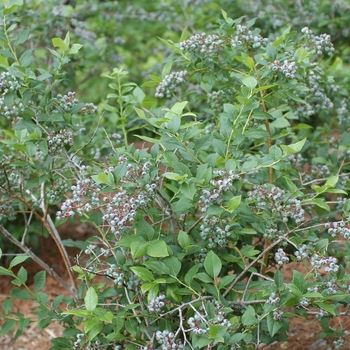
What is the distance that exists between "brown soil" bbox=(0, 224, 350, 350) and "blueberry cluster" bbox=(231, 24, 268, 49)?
51.1 inches

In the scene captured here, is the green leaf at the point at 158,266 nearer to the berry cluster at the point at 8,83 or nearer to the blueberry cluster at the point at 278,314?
the blueberry cluster at the point at 278,314

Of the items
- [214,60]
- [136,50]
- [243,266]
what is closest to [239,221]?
[243,266]

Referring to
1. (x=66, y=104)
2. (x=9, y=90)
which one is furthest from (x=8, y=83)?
(x=66, y=104)

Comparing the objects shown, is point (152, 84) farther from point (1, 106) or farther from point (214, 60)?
point (1, 106)

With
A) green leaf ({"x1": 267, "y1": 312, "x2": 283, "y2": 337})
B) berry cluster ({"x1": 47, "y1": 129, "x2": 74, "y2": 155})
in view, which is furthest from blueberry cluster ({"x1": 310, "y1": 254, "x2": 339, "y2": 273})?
berry cluster ({"x1": 47, "y1": 129, "x2": 74, "y2": 155})

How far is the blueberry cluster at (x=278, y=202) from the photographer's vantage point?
2.29m

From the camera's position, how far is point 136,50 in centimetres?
712

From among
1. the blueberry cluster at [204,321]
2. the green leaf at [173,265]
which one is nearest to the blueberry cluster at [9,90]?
the green leaf at [173,265]

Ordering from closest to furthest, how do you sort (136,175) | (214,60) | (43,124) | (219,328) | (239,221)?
(219,328) < (136,175) < (239,221) < (43,124) < (214,60)

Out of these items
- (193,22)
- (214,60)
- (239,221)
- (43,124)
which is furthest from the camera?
(193,22)

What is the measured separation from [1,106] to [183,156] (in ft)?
2.69

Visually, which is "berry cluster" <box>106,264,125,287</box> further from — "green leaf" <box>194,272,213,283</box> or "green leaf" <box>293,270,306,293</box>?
"green leaf" <box>293,270,306,293</box>

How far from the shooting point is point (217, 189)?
2.23 m

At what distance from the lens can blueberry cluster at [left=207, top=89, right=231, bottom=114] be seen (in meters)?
3.09
